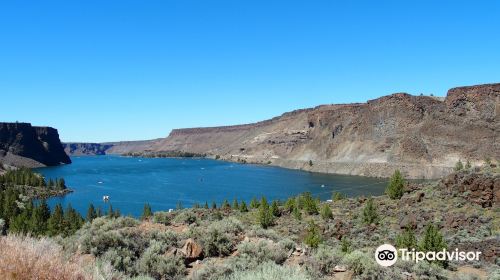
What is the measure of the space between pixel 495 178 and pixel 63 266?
3362 centimetres

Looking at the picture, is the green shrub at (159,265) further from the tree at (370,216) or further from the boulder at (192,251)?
the tree at (370,216)

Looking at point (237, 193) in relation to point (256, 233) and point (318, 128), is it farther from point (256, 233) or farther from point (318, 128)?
point (318, 128)

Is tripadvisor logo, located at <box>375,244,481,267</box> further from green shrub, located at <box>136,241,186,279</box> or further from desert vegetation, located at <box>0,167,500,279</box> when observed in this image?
green shrub, located at <box>136,241,186,279</box>

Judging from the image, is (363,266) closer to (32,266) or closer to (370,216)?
(32,266)

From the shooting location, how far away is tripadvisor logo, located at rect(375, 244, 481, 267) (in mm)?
13778

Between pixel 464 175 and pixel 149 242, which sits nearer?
pixel 149 242

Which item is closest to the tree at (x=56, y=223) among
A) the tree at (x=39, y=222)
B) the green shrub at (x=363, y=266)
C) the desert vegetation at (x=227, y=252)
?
the tree at (x=39, y=222)

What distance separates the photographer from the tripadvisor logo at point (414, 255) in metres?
13.8

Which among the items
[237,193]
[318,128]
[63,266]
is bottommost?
[237,193]

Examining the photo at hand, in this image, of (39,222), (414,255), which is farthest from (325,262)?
(39,222)

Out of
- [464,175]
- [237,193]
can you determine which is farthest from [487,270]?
[237,193]

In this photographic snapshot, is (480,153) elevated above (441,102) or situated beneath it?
situated beneath

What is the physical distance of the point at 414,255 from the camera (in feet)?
60.3

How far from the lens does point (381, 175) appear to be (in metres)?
121
